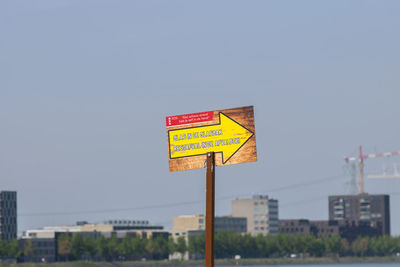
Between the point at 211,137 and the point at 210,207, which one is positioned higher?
the point at 211,137

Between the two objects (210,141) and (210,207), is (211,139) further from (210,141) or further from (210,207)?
(210,207)

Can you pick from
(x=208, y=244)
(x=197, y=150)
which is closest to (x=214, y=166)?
(x=197, y=150)

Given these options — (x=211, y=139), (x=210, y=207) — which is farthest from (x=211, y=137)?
(x=210, y=207)

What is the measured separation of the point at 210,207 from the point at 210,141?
122 cm

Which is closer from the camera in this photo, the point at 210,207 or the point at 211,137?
the point at 210,207

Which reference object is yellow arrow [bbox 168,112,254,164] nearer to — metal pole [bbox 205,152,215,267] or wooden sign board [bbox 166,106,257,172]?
wooden sign board [bbox 166,106,257,172]

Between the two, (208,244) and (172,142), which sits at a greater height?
(172,142)

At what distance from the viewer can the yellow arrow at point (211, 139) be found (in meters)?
17.0

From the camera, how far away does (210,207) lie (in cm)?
1684

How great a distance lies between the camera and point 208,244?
16.5 m

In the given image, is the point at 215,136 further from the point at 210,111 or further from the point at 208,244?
the point at 208,244

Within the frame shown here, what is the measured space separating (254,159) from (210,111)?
4.11 ft

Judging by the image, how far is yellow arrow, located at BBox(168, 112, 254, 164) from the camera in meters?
17.0

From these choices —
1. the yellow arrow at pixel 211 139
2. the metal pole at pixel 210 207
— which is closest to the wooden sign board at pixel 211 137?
the yellow arrow at pixel 211 139
